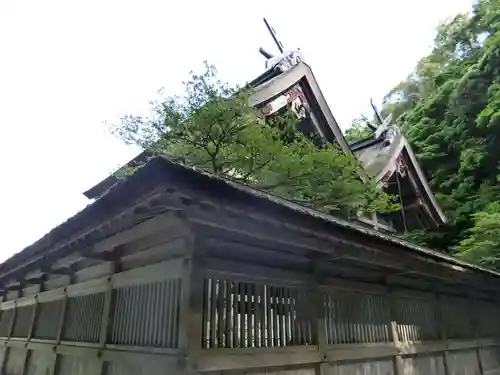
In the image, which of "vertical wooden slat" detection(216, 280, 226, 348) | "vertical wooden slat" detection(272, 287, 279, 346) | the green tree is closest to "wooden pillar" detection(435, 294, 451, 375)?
"vertical wooden slat" detection(272, 287, 279, 346)

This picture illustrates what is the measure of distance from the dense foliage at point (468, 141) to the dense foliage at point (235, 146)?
7.14 meters

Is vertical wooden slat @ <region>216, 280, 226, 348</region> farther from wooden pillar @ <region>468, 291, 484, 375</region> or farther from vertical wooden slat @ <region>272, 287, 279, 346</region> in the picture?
wooden pillar @ <region>468, 291, 484, 375</region>

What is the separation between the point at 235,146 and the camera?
8211mm

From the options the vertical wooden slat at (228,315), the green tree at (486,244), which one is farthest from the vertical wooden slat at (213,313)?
the green tree at (486,244)

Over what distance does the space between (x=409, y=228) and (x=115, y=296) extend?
1508cm

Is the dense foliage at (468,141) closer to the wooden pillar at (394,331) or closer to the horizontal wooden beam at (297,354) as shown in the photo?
the wooden pillar at (394,331)

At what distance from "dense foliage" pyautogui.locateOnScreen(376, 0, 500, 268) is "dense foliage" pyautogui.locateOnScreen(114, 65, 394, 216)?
7.14 metres

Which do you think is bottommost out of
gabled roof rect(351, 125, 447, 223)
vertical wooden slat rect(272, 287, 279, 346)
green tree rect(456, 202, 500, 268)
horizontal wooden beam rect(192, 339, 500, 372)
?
horizontal wooden beam rect(192, 339, 500, 372)

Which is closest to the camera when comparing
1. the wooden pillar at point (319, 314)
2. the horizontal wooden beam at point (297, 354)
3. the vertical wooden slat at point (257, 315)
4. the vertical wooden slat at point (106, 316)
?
the horizontal wooden beam at point (297, 354)

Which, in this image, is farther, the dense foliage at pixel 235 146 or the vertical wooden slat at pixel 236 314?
the dense foliage at pixel 235 146

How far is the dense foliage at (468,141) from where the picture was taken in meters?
15.1

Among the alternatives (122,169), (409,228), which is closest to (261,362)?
(122,169)

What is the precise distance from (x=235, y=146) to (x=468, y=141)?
635 inches

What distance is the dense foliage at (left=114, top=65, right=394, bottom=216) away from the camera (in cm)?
817
